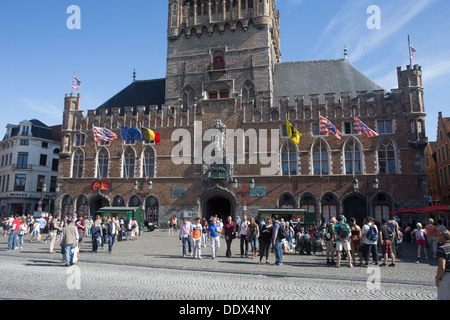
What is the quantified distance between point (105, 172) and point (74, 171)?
134 inches

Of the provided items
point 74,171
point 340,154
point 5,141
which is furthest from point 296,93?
point 5,141

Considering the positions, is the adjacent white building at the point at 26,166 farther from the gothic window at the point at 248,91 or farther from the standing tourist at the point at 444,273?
the standing tourist at the point at 444,273

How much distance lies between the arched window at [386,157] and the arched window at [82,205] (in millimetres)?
25977

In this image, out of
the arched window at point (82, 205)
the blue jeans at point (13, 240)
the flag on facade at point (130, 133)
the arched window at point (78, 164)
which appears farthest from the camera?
the arched window at point (78, 164)

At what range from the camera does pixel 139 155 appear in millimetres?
30391

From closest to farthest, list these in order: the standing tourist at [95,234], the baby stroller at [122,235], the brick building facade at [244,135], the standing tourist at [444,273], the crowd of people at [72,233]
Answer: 1. the standing tourist at [444,273]
2. the crowd of people at [72,233]
3. the standing tourist at [95,234]
4. the baby stroller at [122,235]
5. the brick building facade at [244,135]

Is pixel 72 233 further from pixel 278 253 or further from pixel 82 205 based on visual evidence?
pixel 82 205

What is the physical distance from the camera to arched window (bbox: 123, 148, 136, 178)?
30.5m

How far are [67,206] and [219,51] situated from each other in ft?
68.0

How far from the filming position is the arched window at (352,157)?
26359 mm

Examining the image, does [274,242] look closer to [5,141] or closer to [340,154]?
[340,154]

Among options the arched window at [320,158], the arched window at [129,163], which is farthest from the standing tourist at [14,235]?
the arched window at [320,158]

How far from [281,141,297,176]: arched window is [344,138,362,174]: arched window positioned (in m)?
4.08

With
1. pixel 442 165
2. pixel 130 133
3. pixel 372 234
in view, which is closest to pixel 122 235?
pixel 130 133
